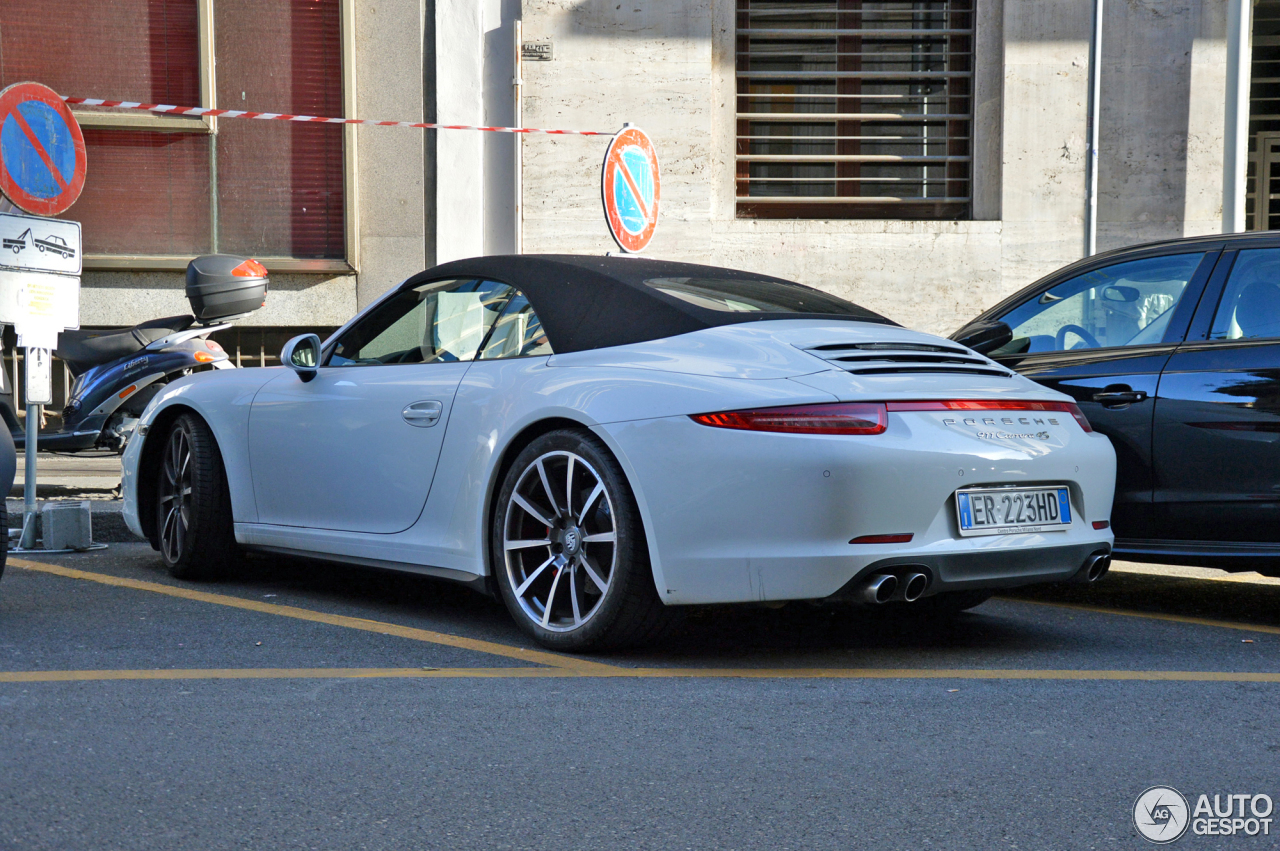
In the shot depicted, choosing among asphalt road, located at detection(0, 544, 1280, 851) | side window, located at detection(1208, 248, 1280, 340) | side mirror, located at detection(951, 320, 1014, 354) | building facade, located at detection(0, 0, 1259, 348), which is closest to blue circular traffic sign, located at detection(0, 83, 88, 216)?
asphalt road, located at detection(0, 544, 1280, 851)

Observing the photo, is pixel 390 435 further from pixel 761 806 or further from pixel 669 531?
pixel 761 806

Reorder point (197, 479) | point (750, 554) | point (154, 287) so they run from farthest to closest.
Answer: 1. point (154, 287)
2. point (197, 479)
3. point (750, 554)

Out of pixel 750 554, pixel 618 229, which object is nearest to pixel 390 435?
pixel 750 554

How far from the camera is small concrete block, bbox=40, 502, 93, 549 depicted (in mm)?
6863

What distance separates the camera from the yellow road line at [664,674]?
4.08 m

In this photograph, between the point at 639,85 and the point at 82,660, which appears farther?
the point at 639,85

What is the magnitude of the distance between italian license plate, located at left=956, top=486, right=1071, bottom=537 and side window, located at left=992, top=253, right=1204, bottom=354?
1203 mm

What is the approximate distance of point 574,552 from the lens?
4355mm

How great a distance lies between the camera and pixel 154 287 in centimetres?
1231

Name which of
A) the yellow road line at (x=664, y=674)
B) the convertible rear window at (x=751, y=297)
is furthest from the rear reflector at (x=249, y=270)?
the yellow road line at (x=664, y=674)

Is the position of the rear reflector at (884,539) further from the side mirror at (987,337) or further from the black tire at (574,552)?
the side mirror at (987,337)

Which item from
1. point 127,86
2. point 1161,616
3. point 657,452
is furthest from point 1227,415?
point 127,86

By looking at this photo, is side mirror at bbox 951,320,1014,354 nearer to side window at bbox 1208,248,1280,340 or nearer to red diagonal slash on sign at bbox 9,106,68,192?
side window at bbox 1208,248,1280,340

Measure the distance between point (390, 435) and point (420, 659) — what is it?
93 centimetres
